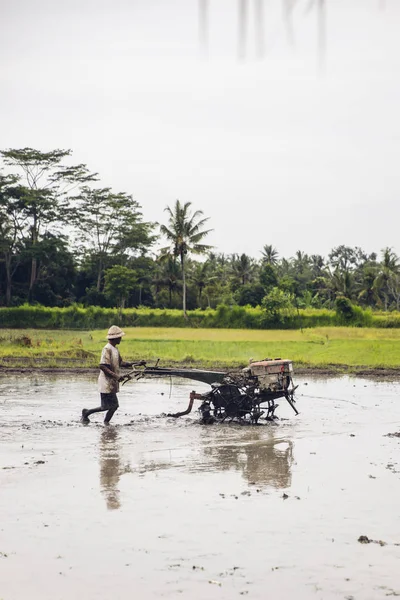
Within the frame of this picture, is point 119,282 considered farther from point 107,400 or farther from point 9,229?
point 107,400

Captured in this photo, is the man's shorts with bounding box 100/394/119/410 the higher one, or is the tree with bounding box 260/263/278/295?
the tree with bounding box 260/263/278/295

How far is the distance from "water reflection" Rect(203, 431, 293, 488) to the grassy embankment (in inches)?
533


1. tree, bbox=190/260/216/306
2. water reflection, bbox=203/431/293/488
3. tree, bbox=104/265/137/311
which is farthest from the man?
tree, bbox=190/260/216/306

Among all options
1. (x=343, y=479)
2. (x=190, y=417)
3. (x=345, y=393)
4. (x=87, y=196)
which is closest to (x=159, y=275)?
(x=87, y=196)

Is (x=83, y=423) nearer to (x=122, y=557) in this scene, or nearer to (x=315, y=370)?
(x=122, y=557)

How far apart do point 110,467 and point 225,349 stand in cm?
2288

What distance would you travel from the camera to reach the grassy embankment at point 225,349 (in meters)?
27.2

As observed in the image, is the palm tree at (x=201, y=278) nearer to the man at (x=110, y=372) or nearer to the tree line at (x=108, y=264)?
the tree line at (x=108, y=264)

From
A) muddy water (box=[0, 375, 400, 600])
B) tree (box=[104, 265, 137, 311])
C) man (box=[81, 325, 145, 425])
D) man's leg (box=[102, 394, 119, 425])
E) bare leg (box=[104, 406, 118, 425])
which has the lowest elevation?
muddy water (box=[0, 375, 400, 600])

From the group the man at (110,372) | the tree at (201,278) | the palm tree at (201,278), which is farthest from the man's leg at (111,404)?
the palm tree at (201,278)

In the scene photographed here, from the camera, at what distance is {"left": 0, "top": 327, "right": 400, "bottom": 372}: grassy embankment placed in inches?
1070

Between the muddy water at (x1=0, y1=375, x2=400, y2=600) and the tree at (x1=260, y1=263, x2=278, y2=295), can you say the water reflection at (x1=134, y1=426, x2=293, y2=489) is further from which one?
the tree at (x1=260, y1=263, x2=278, y2=295)

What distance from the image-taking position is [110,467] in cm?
1031

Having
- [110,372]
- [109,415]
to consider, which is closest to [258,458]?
[110,372]
